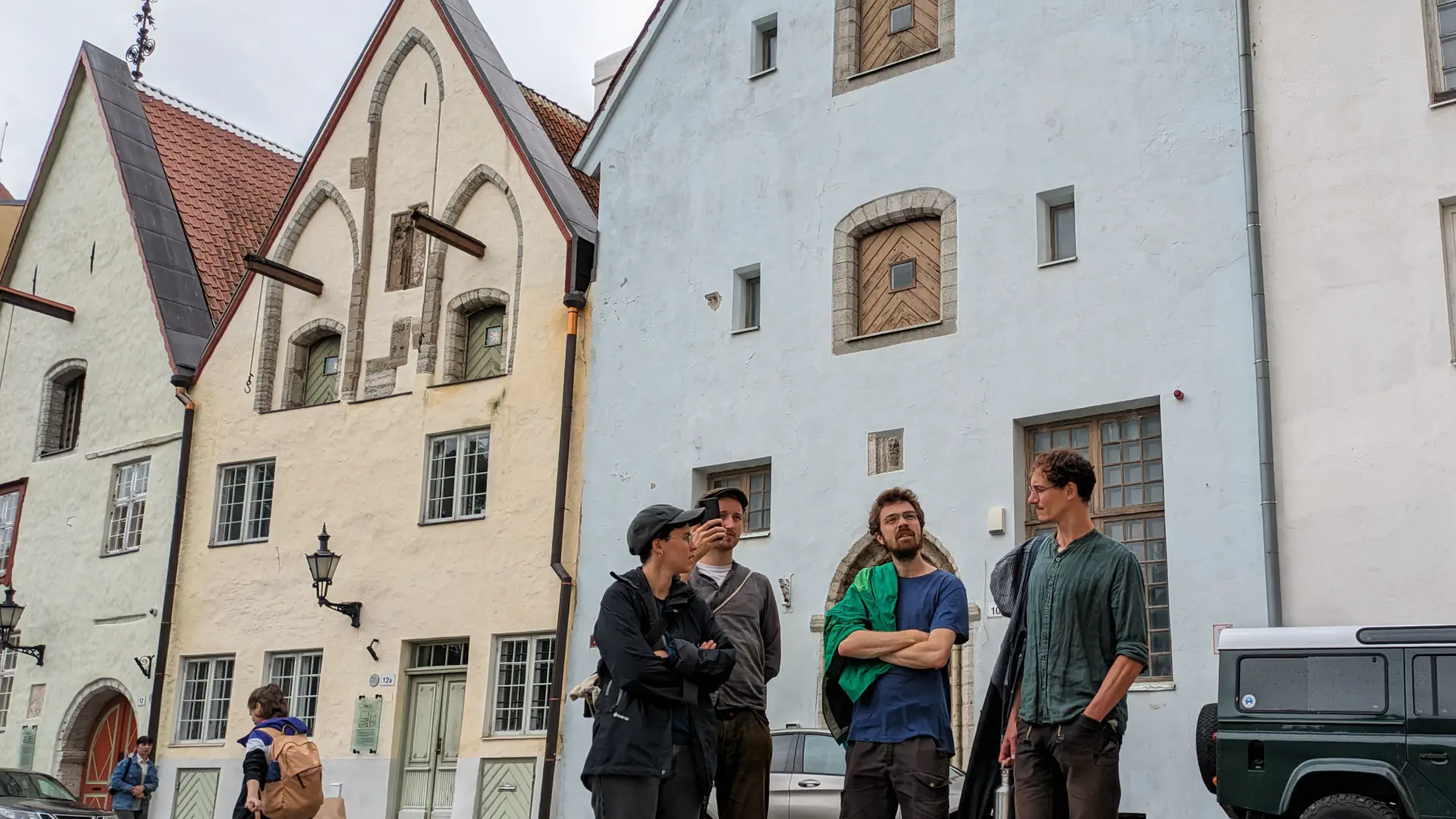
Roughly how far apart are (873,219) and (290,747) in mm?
9241

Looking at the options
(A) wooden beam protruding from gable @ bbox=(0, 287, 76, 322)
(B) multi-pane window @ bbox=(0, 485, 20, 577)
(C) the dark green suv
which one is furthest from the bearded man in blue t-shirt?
(B) multi-pane window @ bbox=(0, 485, 20, 577)

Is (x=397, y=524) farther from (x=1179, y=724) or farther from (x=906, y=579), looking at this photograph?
(x=906, y=579)

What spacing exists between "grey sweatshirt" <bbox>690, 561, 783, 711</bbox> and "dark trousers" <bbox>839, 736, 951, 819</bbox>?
0.64 meters

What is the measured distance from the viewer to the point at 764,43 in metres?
19.4

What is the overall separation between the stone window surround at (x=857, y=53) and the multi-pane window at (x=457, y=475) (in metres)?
6.31

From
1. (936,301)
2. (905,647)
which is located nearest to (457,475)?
(936,301)

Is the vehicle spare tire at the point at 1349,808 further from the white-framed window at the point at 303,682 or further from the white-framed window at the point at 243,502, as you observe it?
the white-framed window at the point at 243,502

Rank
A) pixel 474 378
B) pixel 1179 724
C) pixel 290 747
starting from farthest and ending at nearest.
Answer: pixel 474 378 → pixel 1179 724 → pixel 290 747

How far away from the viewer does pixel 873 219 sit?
56.9 feet

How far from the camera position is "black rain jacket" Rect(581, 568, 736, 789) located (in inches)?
261

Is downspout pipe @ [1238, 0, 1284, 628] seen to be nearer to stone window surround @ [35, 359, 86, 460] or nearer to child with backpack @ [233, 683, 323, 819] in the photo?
child with backpack @ [233, 683, 323, 819]

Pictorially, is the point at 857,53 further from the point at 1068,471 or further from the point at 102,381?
the point at 102,381

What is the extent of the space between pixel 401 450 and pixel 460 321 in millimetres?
1852

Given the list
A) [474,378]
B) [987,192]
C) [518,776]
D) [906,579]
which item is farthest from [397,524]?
[906,579]
